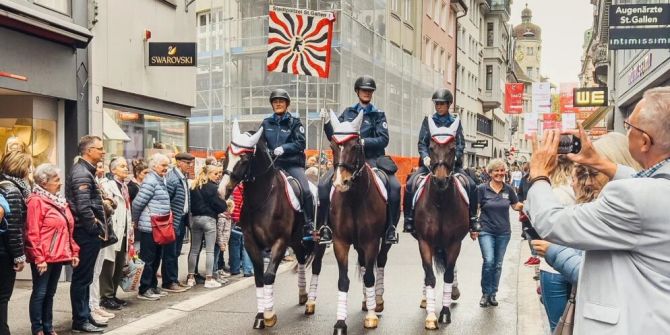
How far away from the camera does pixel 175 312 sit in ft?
29.6

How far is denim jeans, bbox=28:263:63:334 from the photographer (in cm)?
713

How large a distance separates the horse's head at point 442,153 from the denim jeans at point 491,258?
6.25 ft

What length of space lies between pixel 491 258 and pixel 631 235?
6937 millimetres

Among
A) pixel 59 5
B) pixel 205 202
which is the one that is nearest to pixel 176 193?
pixel 205 202

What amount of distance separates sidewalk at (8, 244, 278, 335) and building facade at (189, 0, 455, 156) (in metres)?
12.6

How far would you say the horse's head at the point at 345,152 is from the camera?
7312 millimetres

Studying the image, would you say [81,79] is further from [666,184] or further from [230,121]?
[230,121]

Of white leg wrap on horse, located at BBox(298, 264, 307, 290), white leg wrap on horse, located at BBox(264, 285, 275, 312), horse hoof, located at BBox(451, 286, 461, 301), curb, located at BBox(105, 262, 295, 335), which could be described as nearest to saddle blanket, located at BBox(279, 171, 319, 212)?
white leg wrap on horse, located at BBox(264, 285, 275, 312)

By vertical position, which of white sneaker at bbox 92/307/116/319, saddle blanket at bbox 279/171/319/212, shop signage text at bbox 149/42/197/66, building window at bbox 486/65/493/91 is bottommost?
white sneaker at bbox 92/307/116/319

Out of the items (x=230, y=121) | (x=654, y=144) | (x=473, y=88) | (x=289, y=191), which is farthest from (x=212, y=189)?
(x=473, y=88)

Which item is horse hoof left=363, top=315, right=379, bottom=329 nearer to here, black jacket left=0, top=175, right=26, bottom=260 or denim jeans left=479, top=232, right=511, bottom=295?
denim jeans left=479, top=232, right=511, bottom=295

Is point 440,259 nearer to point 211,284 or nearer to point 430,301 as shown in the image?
point 430,301

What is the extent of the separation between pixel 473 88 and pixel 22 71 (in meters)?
49.6

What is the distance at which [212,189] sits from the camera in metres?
10.9
